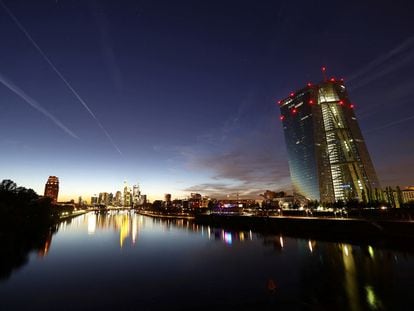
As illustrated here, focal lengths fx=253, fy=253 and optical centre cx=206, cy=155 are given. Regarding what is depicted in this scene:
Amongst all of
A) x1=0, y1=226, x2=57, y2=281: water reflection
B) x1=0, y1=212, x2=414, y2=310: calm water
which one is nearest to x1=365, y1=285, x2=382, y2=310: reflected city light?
x1=0, y1=212, x2=414, y2=310: calm water

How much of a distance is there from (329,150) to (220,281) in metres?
169

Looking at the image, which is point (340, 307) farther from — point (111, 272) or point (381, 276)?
point (111, 272)

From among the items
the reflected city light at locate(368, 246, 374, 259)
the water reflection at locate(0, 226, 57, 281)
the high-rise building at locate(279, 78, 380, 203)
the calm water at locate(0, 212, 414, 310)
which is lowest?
the calm water at locate(0, 212, 414, 310)

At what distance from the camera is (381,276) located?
3155 cm

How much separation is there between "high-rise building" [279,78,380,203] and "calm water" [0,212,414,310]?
416ft

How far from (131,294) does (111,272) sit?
12953 mm

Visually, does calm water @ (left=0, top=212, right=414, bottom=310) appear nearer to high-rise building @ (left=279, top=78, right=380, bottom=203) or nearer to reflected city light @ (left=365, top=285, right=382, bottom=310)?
reflected city light @ (left=365, top=285, right=382, bottom=310)

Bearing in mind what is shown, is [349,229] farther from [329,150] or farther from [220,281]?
[329,150]

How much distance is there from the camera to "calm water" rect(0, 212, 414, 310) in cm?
2466

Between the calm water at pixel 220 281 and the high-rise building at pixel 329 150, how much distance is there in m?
127

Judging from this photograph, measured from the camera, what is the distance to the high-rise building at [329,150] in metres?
167

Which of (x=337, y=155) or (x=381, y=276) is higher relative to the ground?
(x=337, y=155)

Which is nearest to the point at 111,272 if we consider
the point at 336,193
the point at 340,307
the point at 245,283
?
the point at 245,283

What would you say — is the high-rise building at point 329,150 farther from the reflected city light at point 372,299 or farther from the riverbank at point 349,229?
the reflected city light at point 372,299
